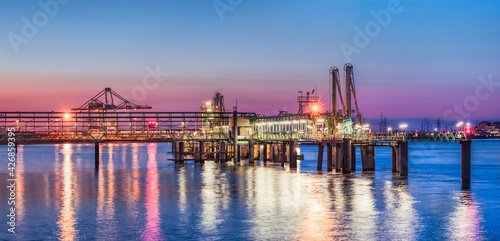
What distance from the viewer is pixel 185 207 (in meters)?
40.9

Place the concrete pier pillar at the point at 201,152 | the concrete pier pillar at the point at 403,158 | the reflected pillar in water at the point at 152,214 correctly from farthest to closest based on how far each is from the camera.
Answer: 1. the concrete pier pillar at the point at 201,152
2. the concrete pier pillar at the point at 403,158
3. the reflected pillar in water at the point at 152,214

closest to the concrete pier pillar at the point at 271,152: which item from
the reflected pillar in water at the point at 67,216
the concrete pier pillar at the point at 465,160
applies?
the concrete pier pillar at the point at 465,160

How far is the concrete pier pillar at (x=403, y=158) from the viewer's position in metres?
59.2

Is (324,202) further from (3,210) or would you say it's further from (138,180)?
(138,180)

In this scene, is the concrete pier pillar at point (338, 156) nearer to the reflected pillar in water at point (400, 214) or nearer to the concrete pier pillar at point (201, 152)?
the reflected pillar in water at point (400, 214)

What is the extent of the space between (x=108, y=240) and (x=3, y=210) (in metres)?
13.7

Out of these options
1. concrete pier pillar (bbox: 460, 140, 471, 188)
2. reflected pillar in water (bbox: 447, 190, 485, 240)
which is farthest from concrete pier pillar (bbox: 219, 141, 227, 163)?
reflected pillar in water (bbox: 447, 190, 485, 240)

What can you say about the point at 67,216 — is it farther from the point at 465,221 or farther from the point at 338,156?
the point at 338,156

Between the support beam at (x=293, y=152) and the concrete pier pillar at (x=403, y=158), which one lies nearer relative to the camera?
the concrete pier pillar at (x=403, y=158)

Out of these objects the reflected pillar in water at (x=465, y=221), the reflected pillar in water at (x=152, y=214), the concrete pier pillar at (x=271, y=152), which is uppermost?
the concrete pier pillar at (x=271, y=152)

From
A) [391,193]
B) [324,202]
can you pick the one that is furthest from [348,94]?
[324,202]

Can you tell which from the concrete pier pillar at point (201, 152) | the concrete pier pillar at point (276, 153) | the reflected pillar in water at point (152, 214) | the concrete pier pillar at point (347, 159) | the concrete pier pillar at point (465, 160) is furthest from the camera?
the concrete pier pillar at point (276, 153)

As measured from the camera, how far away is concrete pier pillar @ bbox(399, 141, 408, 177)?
194 feet

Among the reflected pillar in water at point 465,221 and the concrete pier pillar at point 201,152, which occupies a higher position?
the concrete pier pillar at point 201,152
